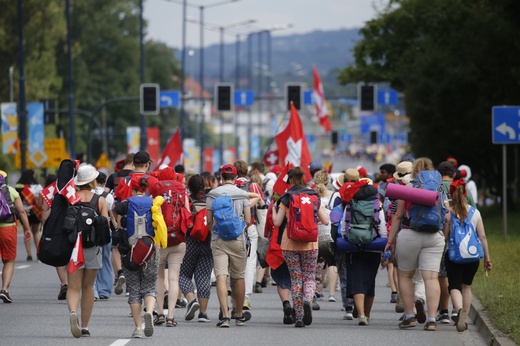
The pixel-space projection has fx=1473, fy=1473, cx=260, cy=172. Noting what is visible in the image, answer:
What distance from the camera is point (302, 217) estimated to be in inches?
610

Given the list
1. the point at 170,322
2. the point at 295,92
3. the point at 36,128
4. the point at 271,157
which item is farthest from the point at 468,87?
the point at 170,322

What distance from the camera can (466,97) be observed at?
52562 millimetres

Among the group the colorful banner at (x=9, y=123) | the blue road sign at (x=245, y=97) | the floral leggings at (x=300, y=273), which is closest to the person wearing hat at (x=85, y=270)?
the floral leggings at (x=300, y=273)

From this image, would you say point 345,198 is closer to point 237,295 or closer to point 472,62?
point 237,295

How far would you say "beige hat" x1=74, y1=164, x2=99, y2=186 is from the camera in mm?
14016

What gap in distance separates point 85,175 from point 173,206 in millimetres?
1476

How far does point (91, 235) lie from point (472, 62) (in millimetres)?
38906

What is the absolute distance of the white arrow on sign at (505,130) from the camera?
28.4 meters

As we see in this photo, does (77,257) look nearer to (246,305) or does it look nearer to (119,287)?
(246,305)

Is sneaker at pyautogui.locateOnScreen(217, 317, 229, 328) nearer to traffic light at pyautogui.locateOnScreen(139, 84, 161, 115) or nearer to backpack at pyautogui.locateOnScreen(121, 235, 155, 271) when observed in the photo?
backpack at pyautogui.locateOnScreen(121, 235, 155, 271)

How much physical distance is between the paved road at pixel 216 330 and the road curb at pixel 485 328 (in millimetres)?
104

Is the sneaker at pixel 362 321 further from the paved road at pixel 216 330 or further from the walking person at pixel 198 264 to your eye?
the walking person at pixel 198 264

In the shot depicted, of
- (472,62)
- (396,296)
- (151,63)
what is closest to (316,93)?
(472,62)

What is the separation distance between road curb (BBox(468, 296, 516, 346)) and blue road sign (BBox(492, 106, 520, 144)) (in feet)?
34.6
